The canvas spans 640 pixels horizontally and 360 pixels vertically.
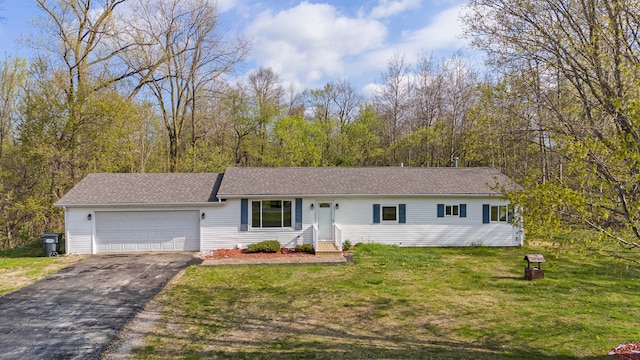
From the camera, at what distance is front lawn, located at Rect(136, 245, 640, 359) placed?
6.75 meters

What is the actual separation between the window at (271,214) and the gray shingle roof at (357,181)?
57 centimetres

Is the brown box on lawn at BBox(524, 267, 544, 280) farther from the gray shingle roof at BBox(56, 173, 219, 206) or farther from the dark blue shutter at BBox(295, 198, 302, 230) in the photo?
the gray shingle roof at BBox(56, 173, 219, 206)

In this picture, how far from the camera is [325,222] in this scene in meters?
16.7

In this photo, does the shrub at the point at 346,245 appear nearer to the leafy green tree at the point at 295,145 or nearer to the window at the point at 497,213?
the window at the point at 497,213

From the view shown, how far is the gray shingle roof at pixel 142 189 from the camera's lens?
609 inches

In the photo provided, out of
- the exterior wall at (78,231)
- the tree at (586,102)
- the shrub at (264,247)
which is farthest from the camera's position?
the shrub at (264,247)

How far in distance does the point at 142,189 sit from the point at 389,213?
37.1 feet

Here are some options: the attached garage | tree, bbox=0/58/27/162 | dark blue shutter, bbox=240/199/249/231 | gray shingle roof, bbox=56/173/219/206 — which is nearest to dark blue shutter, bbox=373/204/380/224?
dark blue shutter, bbox=240/199/249/231

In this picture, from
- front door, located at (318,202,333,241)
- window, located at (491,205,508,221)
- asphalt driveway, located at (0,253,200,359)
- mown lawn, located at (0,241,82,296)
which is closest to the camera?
asphalt driveway, located at (0,253,200,359)

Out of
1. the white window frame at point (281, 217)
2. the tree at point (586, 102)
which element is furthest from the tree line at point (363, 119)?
the white window frame at point (281, 217)

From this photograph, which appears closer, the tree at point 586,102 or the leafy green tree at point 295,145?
the tree at point 586,102

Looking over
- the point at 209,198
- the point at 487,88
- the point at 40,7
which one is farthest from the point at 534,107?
the point at 40,7

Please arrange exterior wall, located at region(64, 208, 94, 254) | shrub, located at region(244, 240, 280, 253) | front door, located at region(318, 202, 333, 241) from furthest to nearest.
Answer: front door, located at region(318, 202, 333, 241)
shrub, located at region(244, 240, 280, 253)
exterior wall, located at region(64, 208, 94, 254)

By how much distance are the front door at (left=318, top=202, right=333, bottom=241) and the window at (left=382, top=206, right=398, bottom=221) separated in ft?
8.13
